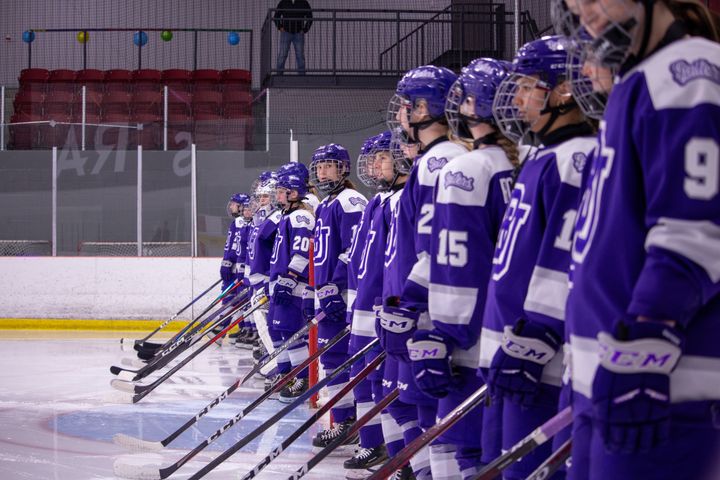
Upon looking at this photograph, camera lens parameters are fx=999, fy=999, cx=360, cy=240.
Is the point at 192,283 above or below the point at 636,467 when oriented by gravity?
below

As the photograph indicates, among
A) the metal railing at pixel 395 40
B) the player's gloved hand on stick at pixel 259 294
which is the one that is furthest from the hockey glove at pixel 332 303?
the metal railing at pixel 395 40

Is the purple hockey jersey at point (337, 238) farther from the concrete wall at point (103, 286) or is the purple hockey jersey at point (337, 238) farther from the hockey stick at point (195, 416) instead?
the concrete wall at point (103, 286)

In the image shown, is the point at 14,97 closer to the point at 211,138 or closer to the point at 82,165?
the point at 82,165

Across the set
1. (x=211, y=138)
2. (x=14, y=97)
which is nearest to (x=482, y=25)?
(x=211, y=138)

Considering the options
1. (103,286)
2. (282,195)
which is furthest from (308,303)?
(103,286)

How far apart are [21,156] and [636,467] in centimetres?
815

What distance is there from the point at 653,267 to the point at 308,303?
4.13 metres

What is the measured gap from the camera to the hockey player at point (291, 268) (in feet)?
17.1

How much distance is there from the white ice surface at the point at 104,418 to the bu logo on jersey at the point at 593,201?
7.94 feet

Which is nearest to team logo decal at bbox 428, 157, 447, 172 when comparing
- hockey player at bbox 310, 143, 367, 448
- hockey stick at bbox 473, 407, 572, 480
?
hockey stick at bbox 473, 407, 572, 480

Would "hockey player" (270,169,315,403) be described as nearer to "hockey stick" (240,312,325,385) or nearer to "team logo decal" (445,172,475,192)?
"hockey stick" (240,312,325,385)

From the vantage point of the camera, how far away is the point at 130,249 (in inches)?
347

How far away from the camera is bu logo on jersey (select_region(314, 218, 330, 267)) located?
441 cm

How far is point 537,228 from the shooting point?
182 centimetres
